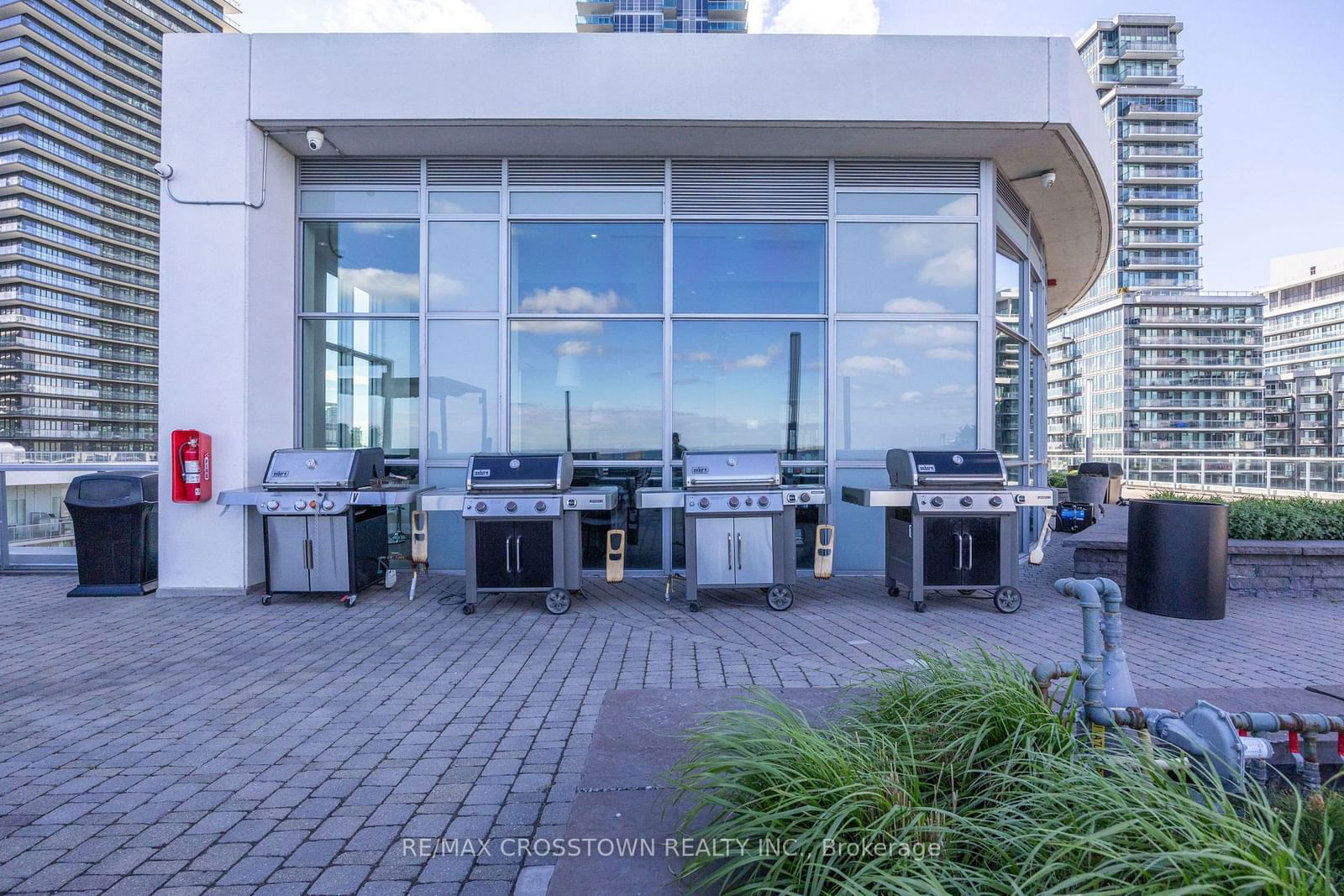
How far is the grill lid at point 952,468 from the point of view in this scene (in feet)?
19.2

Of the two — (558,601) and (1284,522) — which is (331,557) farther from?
(1284,522)

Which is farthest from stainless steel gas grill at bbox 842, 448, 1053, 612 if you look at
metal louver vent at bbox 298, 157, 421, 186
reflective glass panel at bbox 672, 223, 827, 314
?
metal louver vent at bbox 298, 157, 421, 186

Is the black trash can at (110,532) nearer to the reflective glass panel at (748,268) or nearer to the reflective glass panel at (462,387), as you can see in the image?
the reflective glass panel at (462,387)

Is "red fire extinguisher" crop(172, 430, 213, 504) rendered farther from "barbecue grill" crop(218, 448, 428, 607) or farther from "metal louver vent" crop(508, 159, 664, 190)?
"metal louver vent" crop(508, 159, 664, 190)

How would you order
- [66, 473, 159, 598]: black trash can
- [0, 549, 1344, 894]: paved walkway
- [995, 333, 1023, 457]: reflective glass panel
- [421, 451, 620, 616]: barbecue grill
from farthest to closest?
[995, 333, 1023, 457]: reflective glass panel < [66, 473, 159, 598]: black trash can < [421, 451, 620, 616]: barbecue grill < [0, 549, 1344, 894]: paved walkway

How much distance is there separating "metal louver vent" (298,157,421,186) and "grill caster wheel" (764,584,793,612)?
5.66 metres

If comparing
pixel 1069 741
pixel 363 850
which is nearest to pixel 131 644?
pixel 363 850

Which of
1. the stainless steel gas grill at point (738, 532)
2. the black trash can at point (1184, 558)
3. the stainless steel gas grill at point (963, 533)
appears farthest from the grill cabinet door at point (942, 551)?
the black trash can at point (1184, 558)

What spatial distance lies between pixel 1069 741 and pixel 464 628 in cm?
446

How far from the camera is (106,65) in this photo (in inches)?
2847

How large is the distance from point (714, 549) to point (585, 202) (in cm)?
407

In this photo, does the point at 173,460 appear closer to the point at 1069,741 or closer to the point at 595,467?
the point at 595,467

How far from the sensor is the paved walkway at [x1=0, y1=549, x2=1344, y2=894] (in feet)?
7.68

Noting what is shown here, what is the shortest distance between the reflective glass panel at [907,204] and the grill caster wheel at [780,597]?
13.5ft
